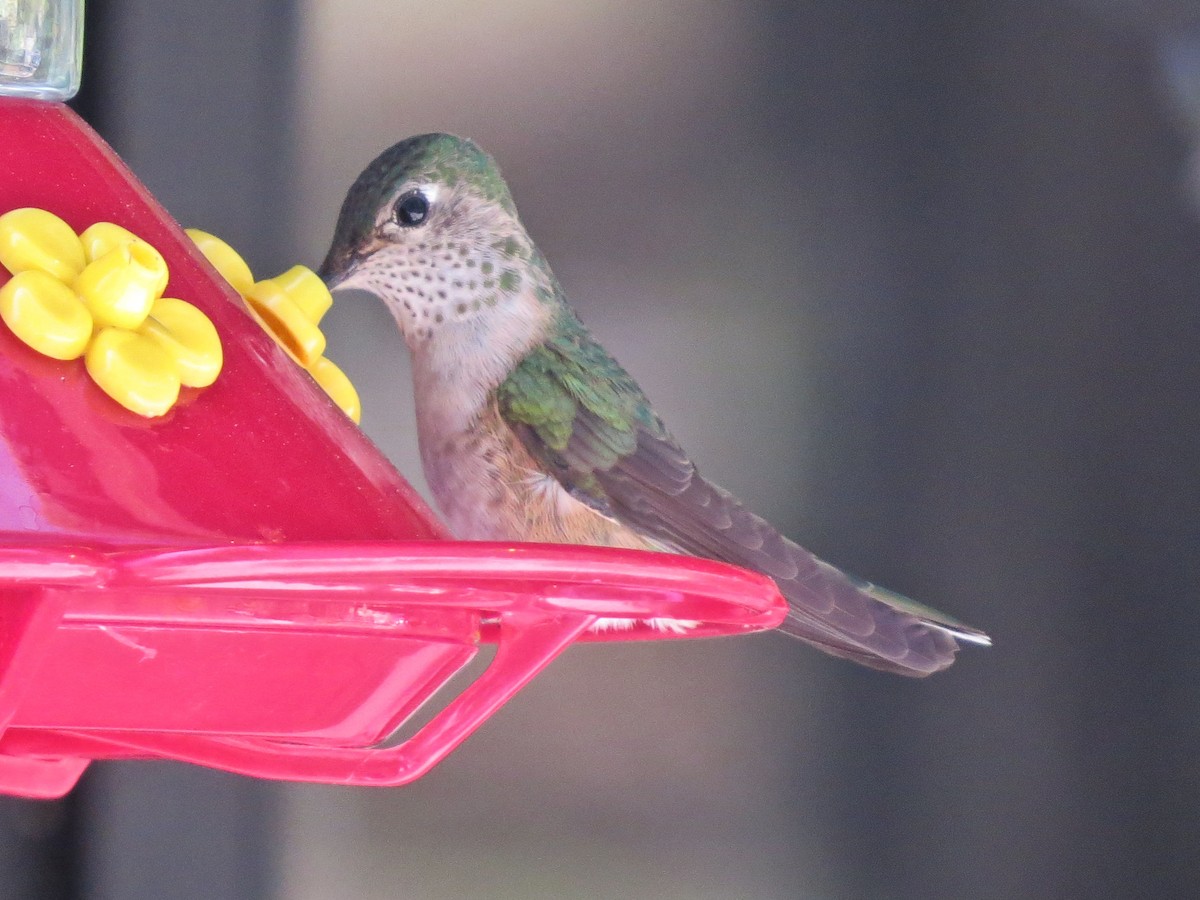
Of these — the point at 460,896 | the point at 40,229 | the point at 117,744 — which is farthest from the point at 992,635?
the point at 40,229

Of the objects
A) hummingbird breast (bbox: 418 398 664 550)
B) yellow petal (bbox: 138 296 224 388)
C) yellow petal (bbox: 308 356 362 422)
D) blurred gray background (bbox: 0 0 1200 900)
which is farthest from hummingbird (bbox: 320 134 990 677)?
blurred gray background (bbox: 0 0 1200 900)

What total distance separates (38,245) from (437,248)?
740 millimetres

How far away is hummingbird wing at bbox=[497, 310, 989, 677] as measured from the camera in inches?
47.0

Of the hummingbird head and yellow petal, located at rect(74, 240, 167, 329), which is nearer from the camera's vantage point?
yellow petal, located at rect(74, 240, 167, 329)

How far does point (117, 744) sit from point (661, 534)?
538 millimetres

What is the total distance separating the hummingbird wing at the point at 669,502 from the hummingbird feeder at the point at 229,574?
0.91 ft

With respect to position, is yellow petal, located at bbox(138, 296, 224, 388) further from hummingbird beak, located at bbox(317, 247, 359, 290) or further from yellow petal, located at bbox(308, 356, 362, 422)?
hummingbird beak, located at bbox(317, 247, 359, 290)

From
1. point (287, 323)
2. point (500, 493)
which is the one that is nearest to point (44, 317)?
point (287, 323)

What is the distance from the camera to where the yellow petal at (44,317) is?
686 millimetres

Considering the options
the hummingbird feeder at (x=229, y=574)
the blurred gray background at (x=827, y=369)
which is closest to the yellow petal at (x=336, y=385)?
the hummingbird feeder at (x=229, y=574)

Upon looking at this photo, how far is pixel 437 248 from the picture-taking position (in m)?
1.45

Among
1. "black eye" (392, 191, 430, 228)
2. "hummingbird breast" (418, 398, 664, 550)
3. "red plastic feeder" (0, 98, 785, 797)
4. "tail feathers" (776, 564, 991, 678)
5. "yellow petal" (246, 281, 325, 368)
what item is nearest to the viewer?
"red plastic feeder" (0, 98, 785, 797)

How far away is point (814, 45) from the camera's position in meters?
2.40

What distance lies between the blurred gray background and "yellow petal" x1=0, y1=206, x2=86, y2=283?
149cm
